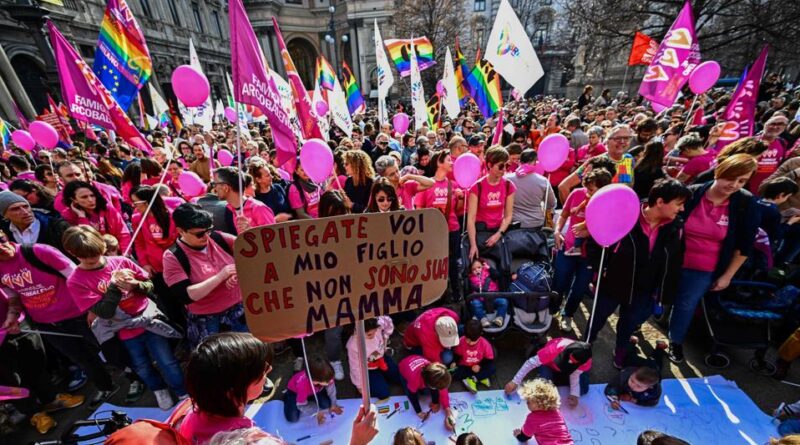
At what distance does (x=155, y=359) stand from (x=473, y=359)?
290cm

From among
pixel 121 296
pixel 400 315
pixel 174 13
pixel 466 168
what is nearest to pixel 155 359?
pixel 121 296

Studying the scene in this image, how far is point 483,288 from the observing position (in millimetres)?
3584

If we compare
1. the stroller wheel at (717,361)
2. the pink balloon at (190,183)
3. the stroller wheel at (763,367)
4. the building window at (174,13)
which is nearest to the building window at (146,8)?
the building window at (174,13)

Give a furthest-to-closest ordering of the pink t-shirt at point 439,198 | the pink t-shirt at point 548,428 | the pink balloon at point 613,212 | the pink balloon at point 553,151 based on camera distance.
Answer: the pink balloon at point 553,151 < the pink t-shirt at point 439,198 < the pink balloon at point 613,212 < the pink t-shirt at point 548,428

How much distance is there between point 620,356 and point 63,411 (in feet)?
18.2

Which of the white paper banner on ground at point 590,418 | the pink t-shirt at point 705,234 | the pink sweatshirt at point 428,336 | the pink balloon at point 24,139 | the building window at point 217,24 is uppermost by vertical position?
the building window at point 217,24

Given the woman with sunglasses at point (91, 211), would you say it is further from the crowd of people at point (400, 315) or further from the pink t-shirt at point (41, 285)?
the pink t-shirt at point (41, 285)

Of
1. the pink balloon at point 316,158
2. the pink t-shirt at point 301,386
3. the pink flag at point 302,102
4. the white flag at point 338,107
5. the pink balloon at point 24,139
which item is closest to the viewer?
the pink t-shirt at point 301,386

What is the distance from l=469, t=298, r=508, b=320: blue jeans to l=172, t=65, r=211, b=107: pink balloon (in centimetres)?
340

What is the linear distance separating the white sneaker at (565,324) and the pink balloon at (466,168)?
2057 mm

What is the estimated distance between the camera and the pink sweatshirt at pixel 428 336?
309 centimetres

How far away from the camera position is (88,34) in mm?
18672

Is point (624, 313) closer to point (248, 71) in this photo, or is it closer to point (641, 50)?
point (248, 71)

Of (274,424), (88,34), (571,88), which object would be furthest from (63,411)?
(571,88)
